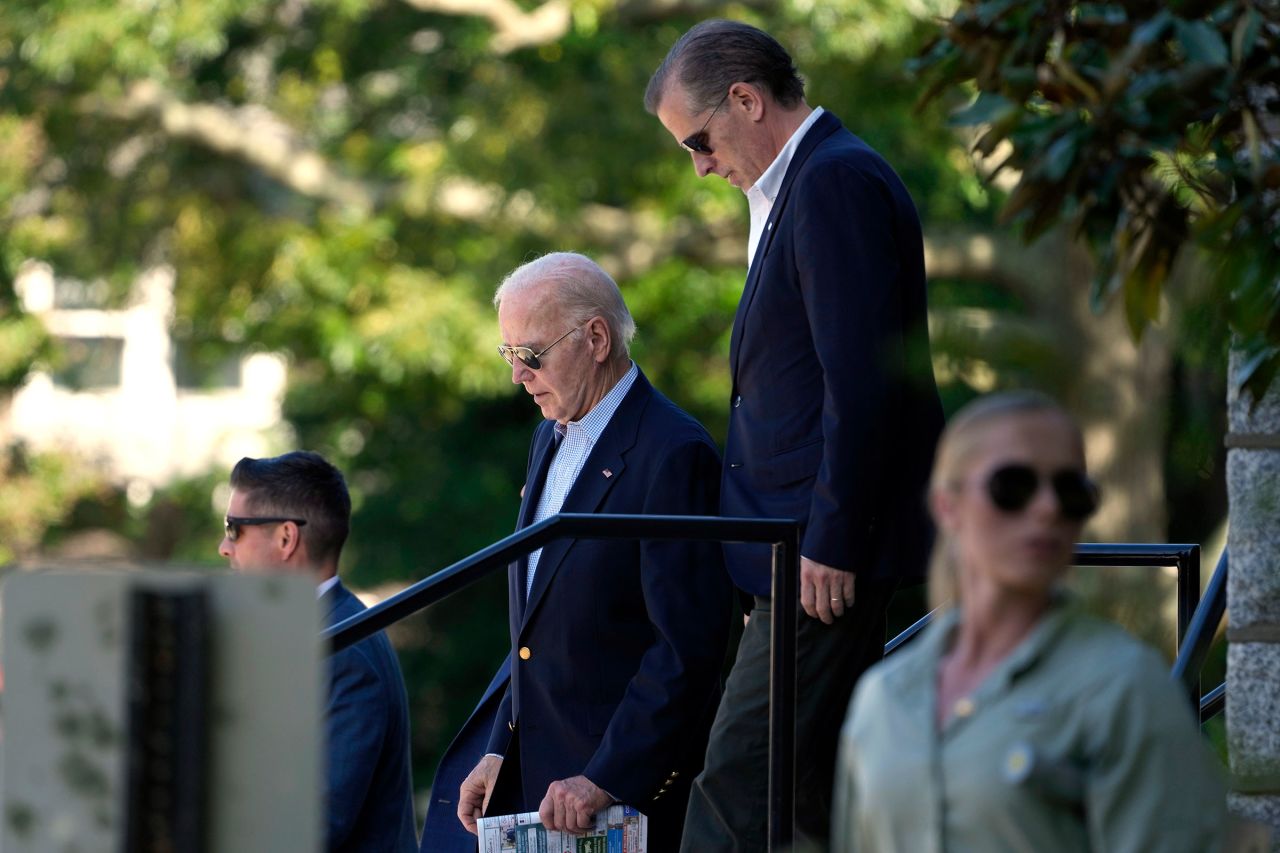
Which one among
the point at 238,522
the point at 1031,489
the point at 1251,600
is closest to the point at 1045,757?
the point at 1031,489

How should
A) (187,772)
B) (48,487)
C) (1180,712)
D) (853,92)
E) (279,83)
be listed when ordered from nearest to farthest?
(1180,712) < (187,772) < (853,92) < (279,83) < (48,487)

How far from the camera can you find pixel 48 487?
60.2 feet

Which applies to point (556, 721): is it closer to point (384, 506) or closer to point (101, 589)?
point (101, 589)

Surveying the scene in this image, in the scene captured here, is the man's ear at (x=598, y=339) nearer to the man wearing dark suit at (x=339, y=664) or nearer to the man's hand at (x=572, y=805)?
the man wearing dark suit at (x=339, y=664)

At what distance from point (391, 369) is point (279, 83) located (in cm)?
391

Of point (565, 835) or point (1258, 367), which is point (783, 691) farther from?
point (1258, 367)

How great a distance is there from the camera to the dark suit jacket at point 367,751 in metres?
4.09

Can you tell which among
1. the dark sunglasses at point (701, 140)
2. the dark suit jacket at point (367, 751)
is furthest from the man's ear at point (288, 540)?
the dark sunglasses at point (701, 140)

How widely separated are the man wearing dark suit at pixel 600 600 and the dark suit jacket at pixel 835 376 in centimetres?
28

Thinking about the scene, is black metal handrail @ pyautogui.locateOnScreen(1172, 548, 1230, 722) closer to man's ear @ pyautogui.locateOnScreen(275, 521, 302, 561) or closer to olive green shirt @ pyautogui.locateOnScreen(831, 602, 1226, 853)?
olive green shirt @ pyautogui.locateOnScreen(831, 602, 1226, 853)

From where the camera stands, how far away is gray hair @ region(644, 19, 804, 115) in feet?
13.3

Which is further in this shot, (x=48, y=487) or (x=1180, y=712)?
(x=48, y=487)

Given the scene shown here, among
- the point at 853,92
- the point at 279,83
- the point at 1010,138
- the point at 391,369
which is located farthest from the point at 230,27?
the point at 1010,138

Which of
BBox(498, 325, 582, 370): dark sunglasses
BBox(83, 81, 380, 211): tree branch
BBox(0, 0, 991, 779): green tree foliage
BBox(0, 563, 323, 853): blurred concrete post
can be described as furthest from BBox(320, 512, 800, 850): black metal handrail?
BBox(83, 81, 380, 211): tree branch
